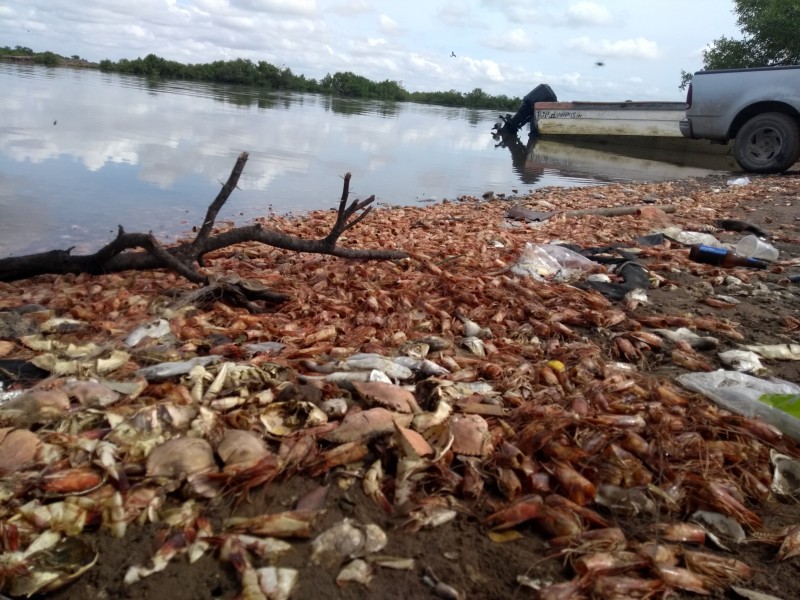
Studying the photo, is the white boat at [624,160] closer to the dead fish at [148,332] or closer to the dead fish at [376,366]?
the dead fish at [376,366]

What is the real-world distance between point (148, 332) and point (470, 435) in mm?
2087

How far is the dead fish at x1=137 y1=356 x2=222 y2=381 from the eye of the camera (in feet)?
8.49

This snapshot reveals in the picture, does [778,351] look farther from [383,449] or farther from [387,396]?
[383,449]

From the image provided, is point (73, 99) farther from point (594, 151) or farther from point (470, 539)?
point (470, 539)

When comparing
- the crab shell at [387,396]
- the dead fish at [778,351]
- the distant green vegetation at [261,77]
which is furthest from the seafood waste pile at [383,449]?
the distant green vegetation at [261,77]

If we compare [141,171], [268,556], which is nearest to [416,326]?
[268,556]

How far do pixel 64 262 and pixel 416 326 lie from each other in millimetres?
2997

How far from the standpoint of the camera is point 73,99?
19.7 meters

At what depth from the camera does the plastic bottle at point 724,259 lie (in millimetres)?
5000

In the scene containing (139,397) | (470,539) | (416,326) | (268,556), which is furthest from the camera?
(416,326)

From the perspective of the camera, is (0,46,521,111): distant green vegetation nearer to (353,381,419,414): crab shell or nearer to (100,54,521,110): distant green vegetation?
(100,54,521,110): distant green vegetation

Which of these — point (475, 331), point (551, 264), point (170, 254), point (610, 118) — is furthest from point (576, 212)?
point (610, 118)

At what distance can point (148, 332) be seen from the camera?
3.20 m

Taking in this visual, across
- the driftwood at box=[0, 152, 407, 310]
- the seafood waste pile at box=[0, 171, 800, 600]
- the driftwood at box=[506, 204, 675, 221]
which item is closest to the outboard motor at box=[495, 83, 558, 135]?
the driftwood at box=[506, 204, 675, 221]
